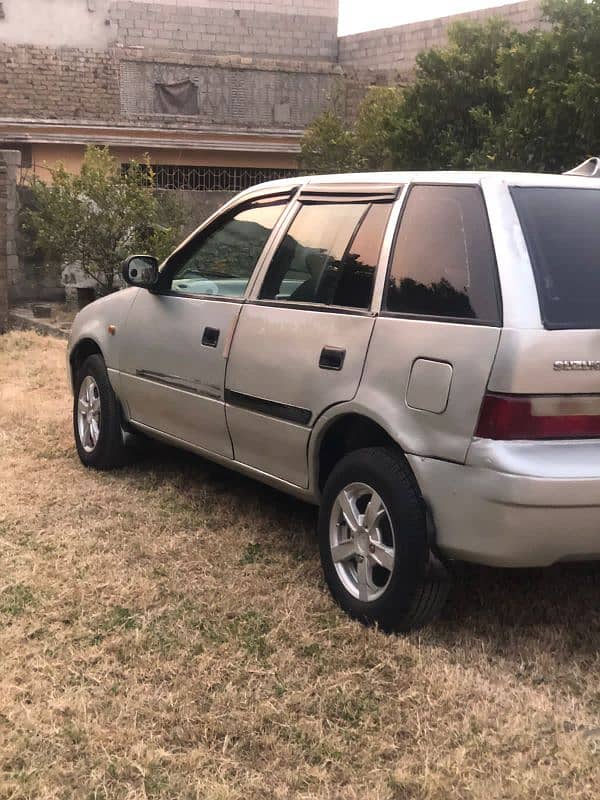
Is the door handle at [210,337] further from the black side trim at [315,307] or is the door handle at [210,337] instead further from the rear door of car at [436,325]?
the rear door of car at [436,325]

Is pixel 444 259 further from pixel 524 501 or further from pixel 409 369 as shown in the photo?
pixel 524 501

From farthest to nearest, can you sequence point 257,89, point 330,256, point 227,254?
point 257,89
point 227,254
point 330,256

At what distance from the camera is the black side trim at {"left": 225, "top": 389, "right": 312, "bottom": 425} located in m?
3.81

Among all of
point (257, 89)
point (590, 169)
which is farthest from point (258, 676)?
point (257, 89)

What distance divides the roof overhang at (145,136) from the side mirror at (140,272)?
55.9 ft

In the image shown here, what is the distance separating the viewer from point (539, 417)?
298 cm

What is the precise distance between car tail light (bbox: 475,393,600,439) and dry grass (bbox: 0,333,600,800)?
0.87 meters

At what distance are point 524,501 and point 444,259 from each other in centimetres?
95

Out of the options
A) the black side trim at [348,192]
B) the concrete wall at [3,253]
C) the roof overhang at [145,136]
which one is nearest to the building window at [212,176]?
the roof overhang at [145,136]

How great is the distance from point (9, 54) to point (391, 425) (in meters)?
27.7

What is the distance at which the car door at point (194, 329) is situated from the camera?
14.5 feet

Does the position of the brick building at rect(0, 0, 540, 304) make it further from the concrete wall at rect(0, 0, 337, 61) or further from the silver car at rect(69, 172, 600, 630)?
the silver car at rect(69, 172, 600, 630)

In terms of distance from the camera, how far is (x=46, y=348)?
1076cm

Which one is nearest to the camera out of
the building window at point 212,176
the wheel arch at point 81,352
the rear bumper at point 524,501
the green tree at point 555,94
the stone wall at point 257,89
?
the rear bumper at point 524,501
